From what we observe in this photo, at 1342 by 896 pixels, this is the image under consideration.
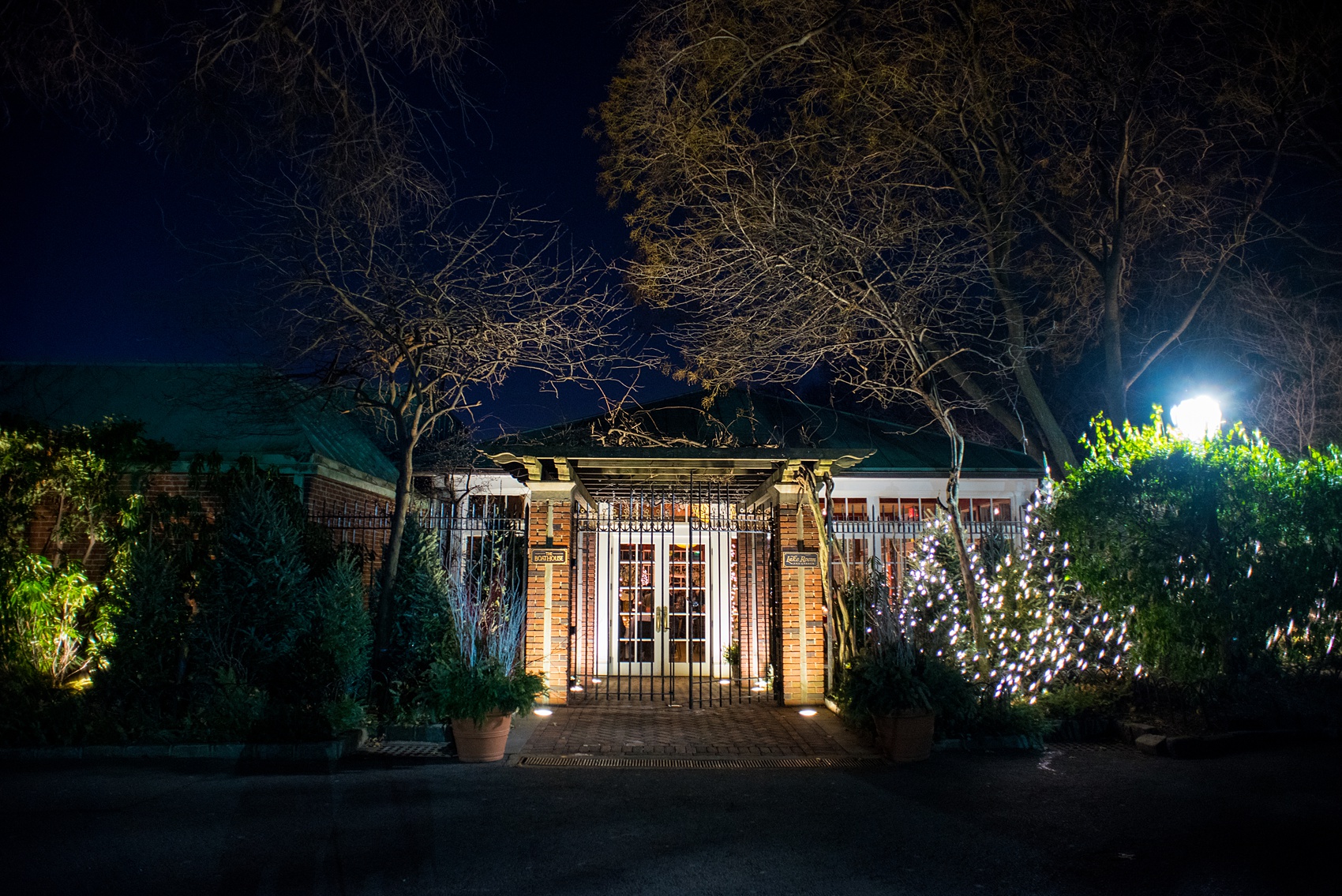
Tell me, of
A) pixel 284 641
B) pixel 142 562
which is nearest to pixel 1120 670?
pixel 284 641

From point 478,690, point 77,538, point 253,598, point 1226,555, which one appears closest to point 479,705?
point 478,690

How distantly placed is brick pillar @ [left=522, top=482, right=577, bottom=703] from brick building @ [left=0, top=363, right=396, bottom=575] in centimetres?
245

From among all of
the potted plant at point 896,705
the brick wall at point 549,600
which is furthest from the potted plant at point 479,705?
the potted plant at point 896,705

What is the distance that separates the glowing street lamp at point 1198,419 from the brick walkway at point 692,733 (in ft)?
16.2

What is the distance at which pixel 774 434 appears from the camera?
1370cm

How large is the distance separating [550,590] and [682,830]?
213 inches

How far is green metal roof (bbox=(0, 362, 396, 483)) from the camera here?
1219 cm

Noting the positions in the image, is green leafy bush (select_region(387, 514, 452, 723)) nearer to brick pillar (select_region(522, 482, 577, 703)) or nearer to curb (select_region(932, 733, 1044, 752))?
brick pillar (select_region(522, 482, 577, 703))

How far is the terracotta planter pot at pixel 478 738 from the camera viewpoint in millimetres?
7148

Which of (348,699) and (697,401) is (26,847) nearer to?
(348,699)

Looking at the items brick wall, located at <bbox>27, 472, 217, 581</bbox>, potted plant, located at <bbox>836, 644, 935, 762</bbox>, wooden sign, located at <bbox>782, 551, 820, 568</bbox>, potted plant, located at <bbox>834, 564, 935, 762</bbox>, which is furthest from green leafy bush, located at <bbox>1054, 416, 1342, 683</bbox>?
brick wall, located at <bbox>27, 472, 217, 581</bbox>

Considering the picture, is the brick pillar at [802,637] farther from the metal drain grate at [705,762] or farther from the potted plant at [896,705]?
the metal drain grate at [705,762]

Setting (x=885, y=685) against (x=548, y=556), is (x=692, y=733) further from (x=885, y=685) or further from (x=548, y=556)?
(x=548, y=556)

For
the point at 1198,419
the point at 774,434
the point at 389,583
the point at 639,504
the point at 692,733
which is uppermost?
the point at 774,434
